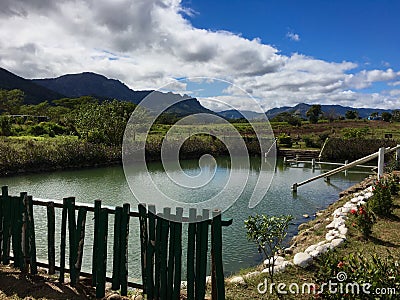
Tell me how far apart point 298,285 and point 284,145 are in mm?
33149

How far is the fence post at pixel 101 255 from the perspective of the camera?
150 inches

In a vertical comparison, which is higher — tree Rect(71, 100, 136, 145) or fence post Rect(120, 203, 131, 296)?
tree Rect(71, 100, 136, 145)

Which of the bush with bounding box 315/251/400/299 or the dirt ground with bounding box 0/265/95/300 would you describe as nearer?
the bush with bounding box 315/251/400/299

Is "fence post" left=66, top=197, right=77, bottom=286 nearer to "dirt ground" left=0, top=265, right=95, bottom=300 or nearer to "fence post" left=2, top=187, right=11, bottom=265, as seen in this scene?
"dirt ground" left=0, top=265, right=95, bottom=300

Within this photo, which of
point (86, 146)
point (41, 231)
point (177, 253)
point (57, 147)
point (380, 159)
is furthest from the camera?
point (86, 146)

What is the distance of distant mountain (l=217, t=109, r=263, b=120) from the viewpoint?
4.13 m

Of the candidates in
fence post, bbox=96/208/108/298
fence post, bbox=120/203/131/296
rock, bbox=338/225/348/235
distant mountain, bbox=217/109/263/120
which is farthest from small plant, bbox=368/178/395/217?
fence post, bbox=96/208/108/298

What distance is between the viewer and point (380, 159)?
11.1 m

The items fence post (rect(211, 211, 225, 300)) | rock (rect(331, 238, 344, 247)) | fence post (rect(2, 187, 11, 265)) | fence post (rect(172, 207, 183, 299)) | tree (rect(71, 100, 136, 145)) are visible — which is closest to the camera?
fence post (rect(211, 211, 225, 300))

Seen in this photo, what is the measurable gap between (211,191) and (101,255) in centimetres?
816

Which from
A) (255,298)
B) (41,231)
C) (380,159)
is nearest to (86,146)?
(41,231)

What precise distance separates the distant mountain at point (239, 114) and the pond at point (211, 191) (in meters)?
1.19

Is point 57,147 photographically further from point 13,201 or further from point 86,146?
point 13,201

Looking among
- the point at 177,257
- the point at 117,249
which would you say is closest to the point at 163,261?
the point at 177,257
